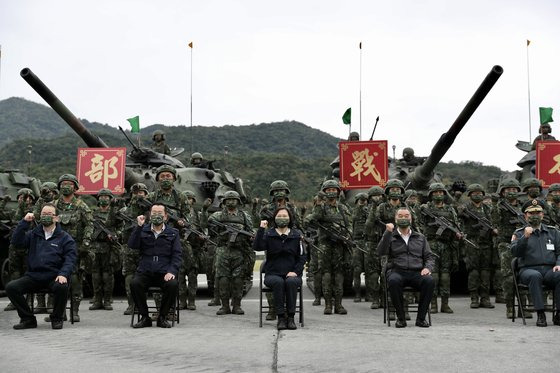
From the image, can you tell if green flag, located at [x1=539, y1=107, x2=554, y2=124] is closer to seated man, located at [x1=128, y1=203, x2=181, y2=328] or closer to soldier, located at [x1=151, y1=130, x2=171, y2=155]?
soldier, located at [x1=151, y1=130, x2=171, y2=155]

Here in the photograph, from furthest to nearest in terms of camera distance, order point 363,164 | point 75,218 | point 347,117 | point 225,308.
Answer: point 347,117 → point 363,164 → point 225,308 → point 75,218

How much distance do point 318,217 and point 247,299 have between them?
3356 mm

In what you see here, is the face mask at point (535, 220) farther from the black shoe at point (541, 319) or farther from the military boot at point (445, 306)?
the military boot at point (445, 306)

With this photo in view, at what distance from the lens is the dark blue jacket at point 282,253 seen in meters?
10.3

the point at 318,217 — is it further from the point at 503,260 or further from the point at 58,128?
the point at 58,128

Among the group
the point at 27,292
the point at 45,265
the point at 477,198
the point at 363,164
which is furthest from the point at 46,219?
the point at 363,164

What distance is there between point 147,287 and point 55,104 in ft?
18.9

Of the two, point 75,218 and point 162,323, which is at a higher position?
point 75,218

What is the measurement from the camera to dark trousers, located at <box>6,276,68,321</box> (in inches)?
392

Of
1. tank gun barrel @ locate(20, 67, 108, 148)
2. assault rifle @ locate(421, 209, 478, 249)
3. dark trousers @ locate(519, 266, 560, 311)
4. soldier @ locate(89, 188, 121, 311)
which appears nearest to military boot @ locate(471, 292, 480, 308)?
assault rifle @ locate(421, 209, 478, 249)

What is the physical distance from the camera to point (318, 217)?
12289 millimetres

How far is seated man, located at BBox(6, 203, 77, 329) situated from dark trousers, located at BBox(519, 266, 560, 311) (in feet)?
18.6

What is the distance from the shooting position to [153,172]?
17375 mm

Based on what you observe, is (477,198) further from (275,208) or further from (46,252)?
(46,252)
